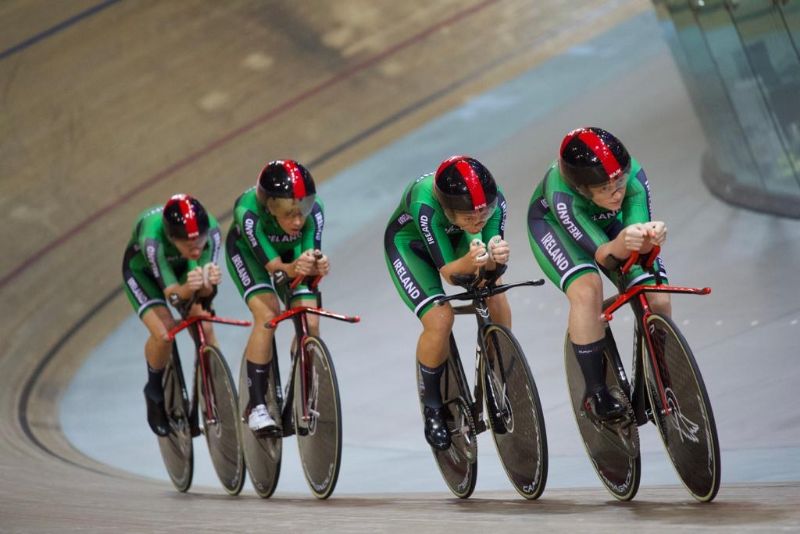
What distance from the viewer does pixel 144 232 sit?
5.23 m

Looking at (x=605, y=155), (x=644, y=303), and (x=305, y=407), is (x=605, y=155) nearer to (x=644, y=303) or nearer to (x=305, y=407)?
(x=644, y=303)

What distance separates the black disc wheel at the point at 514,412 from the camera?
3.79 metres

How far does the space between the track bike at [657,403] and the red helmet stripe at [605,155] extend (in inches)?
9.3

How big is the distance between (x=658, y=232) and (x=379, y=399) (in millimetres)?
3355

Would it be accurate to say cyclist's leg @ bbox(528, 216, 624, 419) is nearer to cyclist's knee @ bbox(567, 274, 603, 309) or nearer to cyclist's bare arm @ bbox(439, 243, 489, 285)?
cyclist's knee @ bbox(567, 274, 603, 309)

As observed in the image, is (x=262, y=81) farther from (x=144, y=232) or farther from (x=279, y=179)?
(x=279, y=179)

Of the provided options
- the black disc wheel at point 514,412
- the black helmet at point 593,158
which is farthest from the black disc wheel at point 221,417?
the black helmet at point 593,158

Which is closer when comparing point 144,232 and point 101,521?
point 101,521

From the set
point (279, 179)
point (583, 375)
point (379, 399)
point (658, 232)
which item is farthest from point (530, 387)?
point (379, 399)

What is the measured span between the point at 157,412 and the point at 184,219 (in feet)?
3.47

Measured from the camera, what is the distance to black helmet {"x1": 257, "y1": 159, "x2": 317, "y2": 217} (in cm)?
443

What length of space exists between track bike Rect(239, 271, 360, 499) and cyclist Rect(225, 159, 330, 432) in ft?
0.16

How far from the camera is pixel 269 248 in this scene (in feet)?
15.1

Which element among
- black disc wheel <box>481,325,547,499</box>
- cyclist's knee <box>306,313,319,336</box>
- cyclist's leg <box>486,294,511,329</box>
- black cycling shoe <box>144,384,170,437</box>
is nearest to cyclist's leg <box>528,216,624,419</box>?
black disc wheel <box>481,325,547,499</box>
